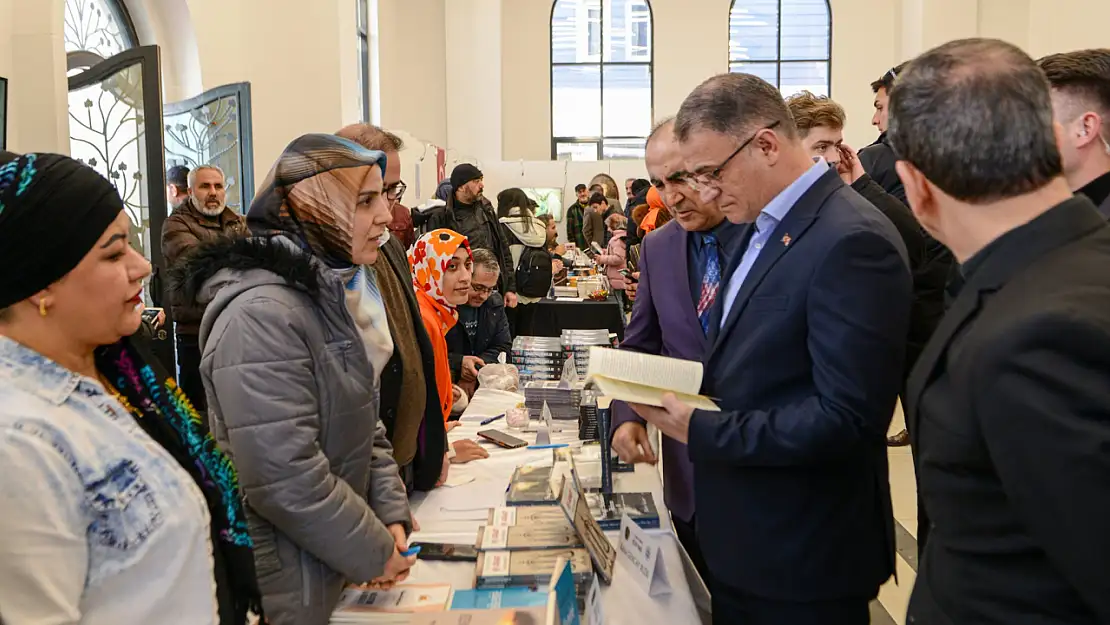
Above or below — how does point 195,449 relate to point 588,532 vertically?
above

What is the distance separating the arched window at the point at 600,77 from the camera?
15547 mm

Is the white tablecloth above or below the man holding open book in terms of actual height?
below

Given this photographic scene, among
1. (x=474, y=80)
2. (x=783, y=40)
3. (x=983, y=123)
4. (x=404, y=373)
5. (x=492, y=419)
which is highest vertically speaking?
(x=783, y=40)

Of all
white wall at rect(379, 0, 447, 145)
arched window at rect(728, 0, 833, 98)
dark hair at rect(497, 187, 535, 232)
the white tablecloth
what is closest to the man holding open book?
the white tablecloth

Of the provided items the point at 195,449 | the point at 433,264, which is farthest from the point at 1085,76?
the point at 433,264

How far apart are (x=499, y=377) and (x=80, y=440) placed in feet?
8.44

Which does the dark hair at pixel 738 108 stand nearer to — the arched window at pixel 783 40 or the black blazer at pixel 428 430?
the black blazer at pixel 428 430

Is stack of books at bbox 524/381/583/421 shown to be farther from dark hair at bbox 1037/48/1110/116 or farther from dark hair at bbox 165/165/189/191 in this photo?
dark hair at bbox 165/165/189/191

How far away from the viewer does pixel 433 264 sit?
323 centimetres

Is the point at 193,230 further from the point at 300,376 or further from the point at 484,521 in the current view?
the point at 300,376

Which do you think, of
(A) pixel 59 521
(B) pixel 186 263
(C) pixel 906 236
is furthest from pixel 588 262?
(A) pixel 59 521

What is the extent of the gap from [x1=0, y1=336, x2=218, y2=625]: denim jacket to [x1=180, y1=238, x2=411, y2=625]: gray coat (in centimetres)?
30

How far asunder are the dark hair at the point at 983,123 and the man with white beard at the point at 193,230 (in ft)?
11.4

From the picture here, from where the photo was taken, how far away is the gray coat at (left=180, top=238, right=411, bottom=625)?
148 centimetres
